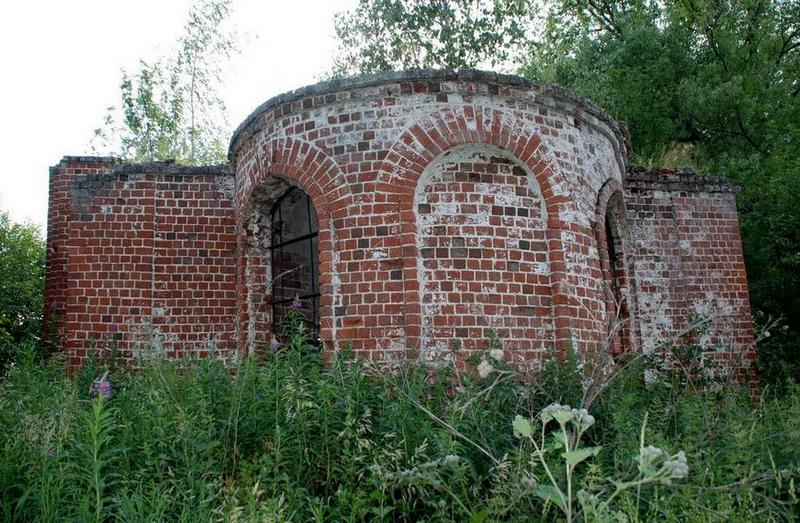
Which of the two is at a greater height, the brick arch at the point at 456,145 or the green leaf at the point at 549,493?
the brick arch at the point at 456,145

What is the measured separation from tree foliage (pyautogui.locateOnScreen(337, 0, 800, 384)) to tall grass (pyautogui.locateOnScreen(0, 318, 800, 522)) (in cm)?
802

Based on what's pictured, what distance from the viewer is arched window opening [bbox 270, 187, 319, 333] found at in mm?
8211

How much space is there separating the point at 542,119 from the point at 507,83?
554 mm

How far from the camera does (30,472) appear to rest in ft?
13.6

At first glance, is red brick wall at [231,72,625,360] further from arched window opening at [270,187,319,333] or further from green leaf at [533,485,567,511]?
green leaf at [533,485,567,511]

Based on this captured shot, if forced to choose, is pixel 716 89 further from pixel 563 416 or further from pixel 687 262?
pixel 563 416

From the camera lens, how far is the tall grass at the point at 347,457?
3.79 m

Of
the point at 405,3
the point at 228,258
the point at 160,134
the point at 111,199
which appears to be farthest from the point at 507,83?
the point at 405,3

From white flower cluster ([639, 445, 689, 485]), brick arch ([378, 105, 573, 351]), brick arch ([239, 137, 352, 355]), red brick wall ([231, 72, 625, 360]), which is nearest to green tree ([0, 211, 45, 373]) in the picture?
brick arch ([239, 137, 352, 355])

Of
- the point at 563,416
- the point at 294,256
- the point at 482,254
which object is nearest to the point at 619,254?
the point at 482,254

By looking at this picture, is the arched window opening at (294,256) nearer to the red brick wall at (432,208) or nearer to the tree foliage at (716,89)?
the red brick wall at (432,208)

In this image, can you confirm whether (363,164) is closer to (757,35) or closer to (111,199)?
(111,199)

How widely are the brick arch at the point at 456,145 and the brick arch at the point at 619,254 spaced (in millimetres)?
918

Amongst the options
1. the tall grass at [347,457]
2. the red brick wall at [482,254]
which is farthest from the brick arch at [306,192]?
the tall grass at [347,457]
